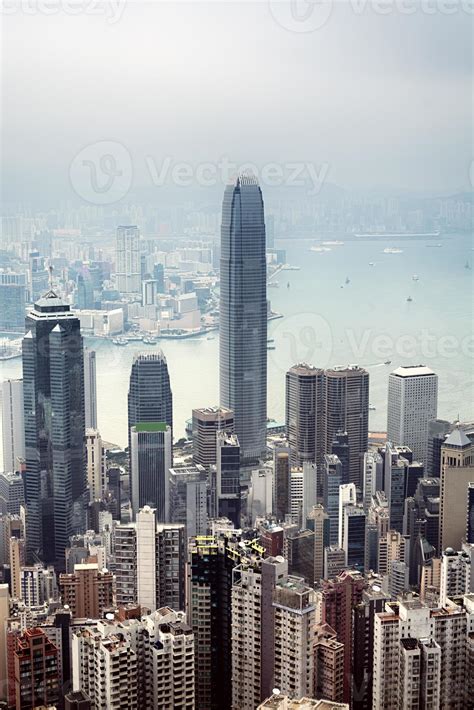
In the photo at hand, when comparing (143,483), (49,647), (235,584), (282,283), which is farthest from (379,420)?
(49,647)

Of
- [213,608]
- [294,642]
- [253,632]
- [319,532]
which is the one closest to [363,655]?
[294,642]

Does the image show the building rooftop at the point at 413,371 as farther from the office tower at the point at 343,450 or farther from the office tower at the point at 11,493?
the office tower at the point at 11,493

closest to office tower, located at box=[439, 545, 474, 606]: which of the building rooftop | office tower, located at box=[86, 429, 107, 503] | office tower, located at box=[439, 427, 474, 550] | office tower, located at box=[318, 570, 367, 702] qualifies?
office tower, located at box=[439, 427, 474, 550]

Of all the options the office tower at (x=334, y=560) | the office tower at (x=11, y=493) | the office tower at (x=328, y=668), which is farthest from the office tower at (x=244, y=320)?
the office tower at (x=328, y=668)

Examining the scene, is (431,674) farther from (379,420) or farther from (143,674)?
(379,420)

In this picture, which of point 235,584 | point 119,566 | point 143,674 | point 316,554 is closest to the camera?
point 143,674
